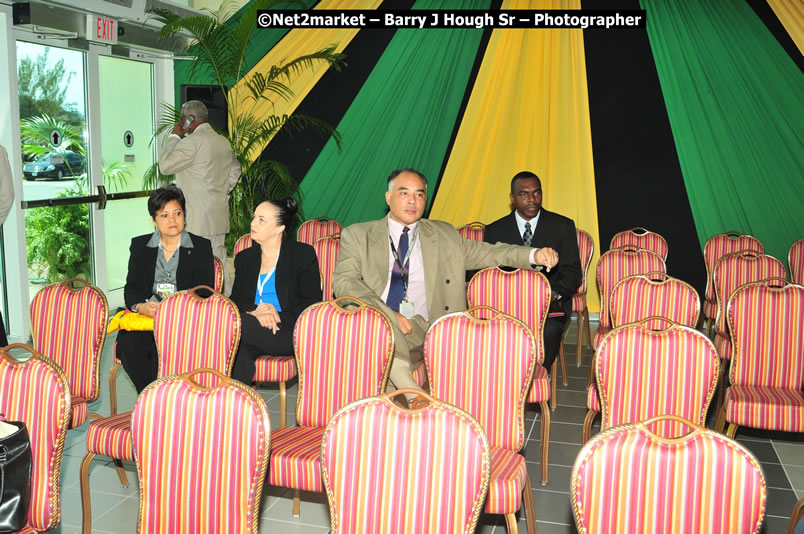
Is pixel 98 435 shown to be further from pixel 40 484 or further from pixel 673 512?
pixel 673 512

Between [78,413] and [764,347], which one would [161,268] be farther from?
[764,347]

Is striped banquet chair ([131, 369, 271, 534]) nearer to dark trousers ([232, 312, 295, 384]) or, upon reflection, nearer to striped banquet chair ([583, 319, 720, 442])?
striped banquet chair ([583, 319, 720, 442])

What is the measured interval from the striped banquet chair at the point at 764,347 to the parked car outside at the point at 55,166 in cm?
554

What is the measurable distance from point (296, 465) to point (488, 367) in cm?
84

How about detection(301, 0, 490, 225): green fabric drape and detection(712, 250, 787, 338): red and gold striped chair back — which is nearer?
detection(712, 250, 787, 338): red and gold striped chair back

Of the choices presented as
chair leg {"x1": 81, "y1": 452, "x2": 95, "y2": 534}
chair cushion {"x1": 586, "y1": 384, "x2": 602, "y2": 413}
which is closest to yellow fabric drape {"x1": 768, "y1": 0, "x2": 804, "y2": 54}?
chair cushion {"x1": 586, "y1": 384, "x2": 602, "y2": 413}

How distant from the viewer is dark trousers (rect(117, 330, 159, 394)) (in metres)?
4.18

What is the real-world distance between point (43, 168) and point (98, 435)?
4.29m

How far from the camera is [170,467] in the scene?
244cm

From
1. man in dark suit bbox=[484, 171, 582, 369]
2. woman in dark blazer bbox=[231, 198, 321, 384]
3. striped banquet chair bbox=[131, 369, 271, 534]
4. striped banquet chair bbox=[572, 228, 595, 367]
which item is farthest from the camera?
striped banquet chair bbox=[572, 228, 595, 367]

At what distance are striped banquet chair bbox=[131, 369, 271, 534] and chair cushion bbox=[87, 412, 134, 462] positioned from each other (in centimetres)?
81

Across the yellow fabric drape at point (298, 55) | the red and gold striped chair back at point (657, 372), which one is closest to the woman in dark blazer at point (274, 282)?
the red and gold striped chair back at point (657, 372)

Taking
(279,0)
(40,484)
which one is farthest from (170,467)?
(279,0)

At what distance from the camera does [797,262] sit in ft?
21.0
